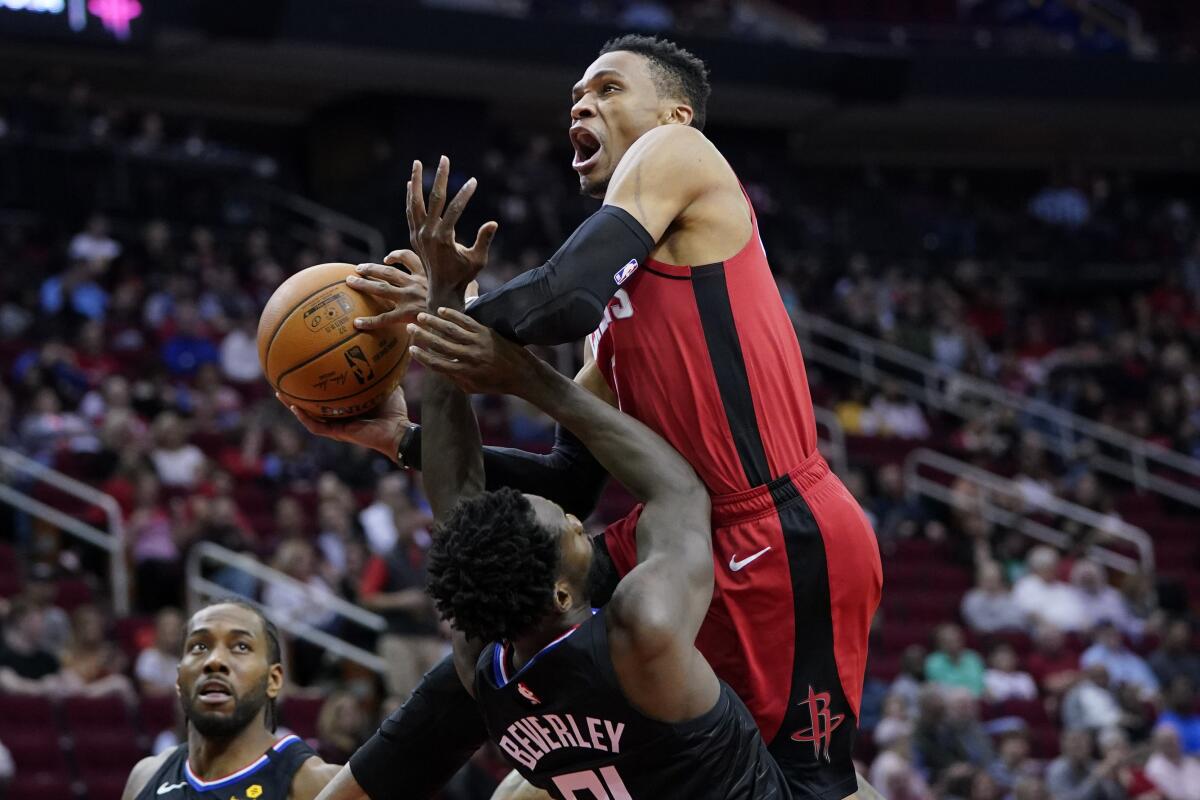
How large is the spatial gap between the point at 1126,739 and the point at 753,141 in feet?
35.9

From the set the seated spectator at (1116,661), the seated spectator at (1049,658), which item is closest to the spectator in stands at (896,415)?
Answer: the seated spectator at (1049,658)

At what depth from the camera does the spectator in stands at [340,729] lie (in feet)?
24.6

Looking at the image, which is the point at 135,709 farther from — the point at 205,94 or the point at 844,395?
the point at 205,94

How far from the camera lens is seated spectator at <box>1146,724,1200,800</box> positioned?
32.8 feet

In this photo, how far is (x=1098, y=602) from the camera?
496 inches

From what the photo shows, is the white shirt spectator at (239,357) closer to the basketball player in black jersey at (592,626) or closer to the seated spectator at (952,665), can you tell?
the seated spectator at (952,665)

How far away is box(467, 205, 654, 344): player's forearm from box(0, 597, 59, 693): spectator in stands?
577cm

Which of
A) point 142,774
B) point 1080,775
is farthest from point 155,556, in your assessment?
point 1080,775

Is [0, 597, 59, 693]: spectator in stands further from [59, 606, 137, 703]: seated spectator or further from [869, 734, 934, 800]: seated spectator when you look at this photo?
[869, 734, 934, 800]: seated spectator

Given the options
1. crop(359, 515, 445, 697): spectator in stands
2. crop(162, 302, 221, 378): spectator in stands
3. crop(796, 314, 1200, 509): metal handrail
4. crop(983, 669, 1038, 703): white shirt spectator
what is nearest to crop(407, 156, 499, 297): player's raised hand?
crop(359, 515, 445, 697): spectator in stands

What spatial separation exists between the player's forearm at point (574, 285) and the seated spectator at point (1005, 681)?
8174 millimetres

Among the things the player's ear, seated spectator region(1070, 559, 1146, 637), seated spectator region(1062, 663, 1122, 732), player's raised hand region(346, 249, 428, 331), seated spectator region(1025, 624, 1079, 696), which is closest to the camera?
player's raised hand region(346, 249, 428, 331)

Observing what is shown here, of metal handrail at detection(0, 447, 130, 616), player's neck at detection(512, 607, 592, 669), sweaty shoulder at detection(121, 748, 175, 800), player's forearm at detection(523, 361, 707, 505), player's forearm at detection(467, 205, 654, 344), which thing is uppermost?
player's forearm at detection(467, 205, 654, 344)

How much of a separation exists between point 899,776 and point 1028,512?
5534 millimetres
